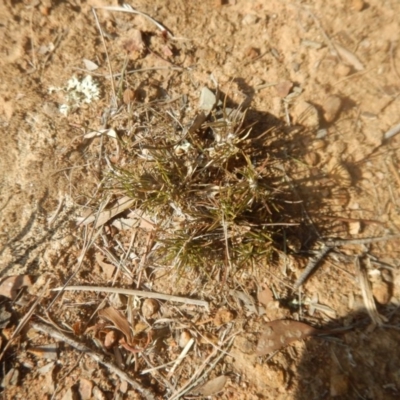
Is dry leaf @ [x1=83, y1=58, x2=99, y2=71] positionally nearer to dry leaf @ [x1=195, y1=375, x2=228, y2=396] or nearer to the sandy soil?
the sandy soil

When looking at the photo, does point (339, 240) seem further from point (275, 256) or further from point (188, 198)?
point (188, 198)

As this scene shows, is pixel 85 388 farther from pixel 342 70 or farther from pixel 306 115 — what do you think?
pixel 342 70

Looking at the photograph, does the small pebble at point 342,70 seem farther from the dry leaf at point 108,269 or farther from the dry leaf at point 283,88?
the dry leaf at point 108,269

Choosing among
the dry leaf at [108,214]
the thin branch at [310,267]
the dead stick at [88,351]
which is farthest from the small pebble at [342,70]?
the dead stick at [88,351]

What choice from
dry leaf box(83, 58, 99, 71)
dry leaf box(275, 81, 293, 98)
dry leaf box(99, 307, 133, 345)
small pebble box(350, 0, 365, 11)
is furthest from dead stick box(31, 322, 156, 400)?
small pebble box(350, 0, 365, 11)

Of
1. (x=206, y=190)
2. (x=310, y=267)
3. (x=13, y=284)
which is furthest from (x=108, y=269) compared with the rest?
(x=310, y=267)

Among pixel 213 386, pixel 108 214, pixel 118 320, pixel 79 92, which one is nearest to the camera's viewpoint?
pixel 213 386

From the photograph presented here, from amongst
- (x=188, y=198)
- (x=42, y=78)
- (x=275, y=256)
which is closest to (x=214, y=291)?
(x=275, y=256)
